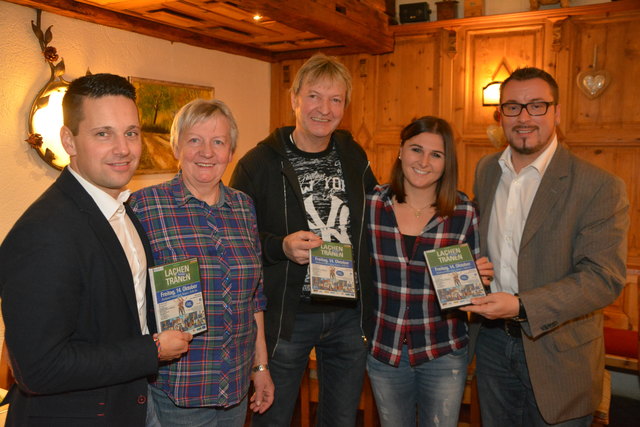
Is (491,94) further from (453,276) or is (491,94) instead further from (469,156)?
(453,276)

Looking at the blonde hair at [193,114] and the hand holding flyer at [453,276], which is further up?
the blonde hair at [193,114]

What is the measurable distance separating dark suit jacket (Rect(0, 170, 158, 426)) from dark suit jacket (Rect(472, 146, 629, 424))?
144cm

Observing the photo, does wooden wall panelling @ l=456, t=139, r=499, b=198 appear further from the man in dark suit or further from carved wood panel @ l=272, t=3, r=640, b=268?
the man in dark suit

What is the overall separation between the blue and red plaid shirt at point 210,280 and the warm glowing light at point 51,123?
2.37 meters

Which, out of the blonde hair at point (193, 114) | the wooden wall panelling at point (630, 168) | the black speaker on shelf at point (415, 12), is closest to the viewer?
the blonde hair at point (193, 114)

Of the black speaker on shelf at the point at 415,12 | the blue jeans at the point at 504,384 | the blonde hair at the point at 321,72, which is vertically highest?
the black speaker on shelf at the point at 415,12

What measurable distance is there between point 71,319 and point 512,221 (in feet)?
5.57

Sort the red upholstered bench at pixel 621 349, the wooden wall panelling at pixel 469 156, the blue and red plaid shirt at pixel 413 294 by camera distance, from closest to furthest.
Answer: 1. the blue and red plaid shirt at pixel 413 294
2. the red upholstered bench at pixel 621 349
3. the wooden wall panelling at pixel 469 156

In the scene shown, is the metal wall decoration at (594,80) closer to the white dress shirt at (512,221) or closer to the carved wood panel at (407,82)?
the carved wood panel at (407,82)

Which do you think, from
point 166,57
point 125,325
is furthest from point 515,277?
point 166,57

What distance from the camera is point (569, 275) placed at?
6.68 feet

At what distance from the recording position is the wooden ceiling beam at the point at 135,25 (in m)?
3.70

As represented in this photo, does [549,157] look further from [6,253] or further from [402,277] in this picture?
[6,253]

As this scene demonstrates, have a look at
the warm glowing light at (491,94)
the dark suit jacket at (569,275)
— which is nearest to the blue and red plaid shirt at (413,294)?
the dark suit jacket at (569,275)
